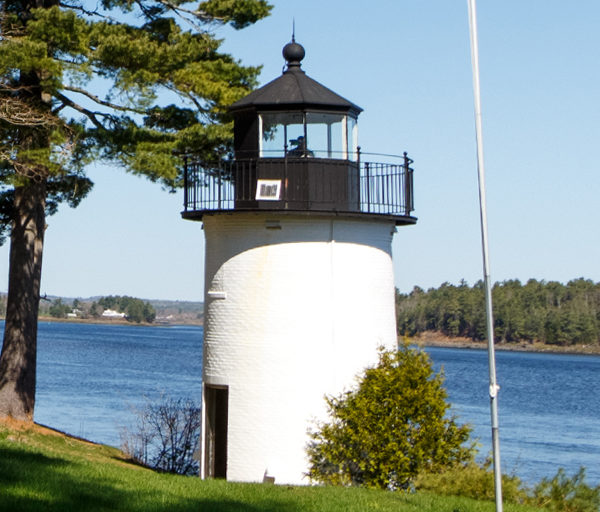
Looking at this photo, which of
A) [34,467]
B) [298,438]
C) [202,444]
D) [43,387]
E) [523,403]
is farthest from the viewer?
[523,403]

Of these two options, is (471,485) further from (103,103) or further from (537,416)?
(537,416)

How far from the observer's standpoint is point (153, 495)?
10875 millimetres

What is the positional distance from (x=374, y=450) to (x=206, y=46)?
9584 mm

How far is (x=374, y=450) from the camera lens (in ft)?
48.1

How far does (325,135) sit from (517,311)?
420ft

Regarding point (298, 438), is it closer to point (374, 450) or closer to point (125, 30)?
point (374, 450)

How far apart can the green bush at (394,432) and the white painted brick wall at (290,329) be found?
0.76m

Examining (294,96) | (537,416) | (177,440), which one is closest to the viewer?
(294,96)

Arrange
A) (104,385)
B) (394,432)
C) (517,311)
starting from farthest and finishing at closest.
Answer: (517,311)
(104,385)
(394,432)

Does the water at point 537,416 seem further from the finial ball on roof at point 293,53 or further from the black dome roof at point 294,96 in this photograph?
the finial ball on roof at point 293,53

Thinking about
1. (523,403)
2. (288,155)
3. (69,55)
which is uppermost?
(69,55)

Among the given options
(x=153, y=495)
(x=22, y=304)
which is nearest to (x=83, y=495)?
(x=153, y=495)

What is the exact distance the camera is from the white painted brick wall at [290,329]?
15.9m

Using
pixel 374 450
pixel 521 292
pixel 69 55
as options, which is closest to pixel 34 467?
pixel 374 450
